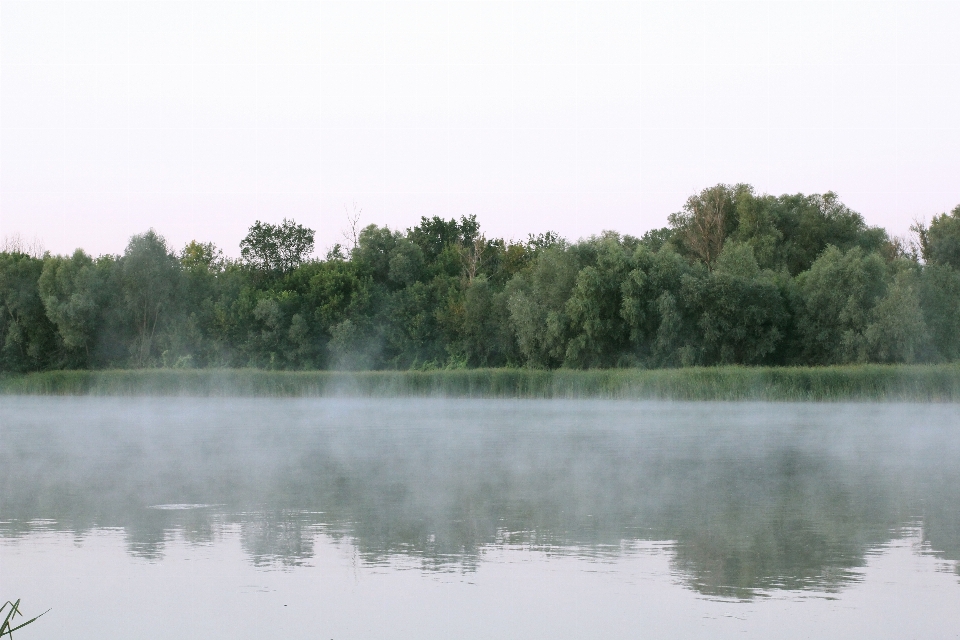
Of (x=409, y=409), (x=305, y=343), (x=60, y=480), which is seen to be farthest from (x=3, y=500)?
(x=305, y=343)

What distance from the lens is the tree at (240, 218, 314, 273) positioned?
2741 inches

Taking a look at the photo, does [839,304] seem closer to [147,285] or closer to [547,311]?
[547,311]

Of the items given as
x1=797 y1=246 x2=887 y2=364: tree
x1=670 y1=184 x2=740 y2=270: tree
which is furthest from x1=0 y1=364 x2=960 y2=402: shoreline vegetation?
x1=670 y1=184 x2=740 y2=270: tree

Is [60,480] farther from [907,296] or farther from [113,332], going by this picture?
[113,332]

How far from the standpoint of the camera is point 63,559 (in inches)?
377

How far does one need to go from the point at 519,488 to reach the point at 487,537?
386 centimetres

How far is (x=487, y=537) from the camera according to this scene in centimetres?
1052

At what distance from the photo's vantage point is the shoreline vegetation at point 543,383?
36406 millimetres

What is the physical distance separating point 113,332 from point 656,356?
2817 cm

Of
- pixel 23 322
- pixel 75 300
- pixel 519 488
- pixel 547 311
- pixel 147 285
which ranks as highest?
pixel 147 285

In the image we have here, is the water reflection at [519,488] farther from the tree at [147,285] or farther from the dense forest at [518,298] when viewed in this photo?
the tree at [147,285]

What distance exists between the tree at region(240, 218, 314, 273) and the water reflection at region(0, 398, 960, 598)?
1650 inches

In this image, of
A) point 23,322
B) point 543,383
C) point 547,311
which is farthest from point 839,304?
point 23,322

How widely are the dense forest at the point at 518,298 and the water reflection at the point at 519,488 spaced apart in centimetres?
2187
